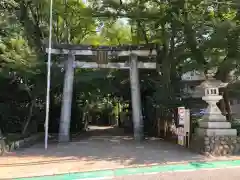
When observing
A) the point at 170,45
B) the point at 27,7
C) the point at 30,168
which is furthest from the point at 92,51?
the point at 30,168

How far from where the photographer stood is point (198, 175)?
884 cm

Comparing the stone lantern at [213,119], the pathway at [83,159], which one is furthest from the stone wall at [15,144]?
the stone lantern at [213,119]

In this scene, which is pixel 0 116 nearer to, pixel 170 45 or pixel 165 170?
pixel 170 45

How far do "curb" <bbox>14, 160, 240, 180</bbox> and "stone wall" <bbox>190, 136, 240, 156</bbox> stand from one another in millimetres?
1269

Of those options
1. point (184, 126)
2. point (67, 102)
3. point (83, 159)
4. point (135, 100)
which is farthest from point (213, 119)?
point (67, 102)

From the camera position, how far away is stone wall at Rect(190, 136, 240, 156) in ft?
40.2

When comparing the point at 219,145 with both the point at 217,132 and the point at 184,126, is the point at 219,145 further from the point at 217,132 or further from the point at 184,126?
the point at 184,126

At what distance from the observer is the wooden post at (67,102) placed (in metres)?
17.7

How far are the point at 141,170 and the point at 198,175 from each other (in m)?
1.80

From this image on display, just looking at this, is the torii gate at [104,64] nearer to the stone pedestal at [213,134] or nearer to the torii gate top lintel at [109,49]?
the torii gate top lintel at [109,49]

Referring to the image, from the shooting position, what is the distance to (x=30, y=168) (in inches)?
397

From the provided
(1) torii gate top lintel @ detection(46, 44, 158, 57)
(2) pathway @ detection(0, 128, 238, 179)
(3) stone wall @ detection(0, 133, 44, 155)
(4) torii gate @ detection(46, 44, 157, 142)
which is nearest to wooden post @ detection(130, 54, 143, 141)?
(4) torii gate @ detection(46, 44, 157, 142)

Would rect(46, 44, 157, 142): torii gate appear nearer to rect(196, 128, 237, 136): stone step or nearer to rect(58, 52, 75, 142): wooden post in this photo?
rect(58, 52, 75, 142): wooden post

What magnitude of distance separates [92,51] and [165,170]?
10504 mm
